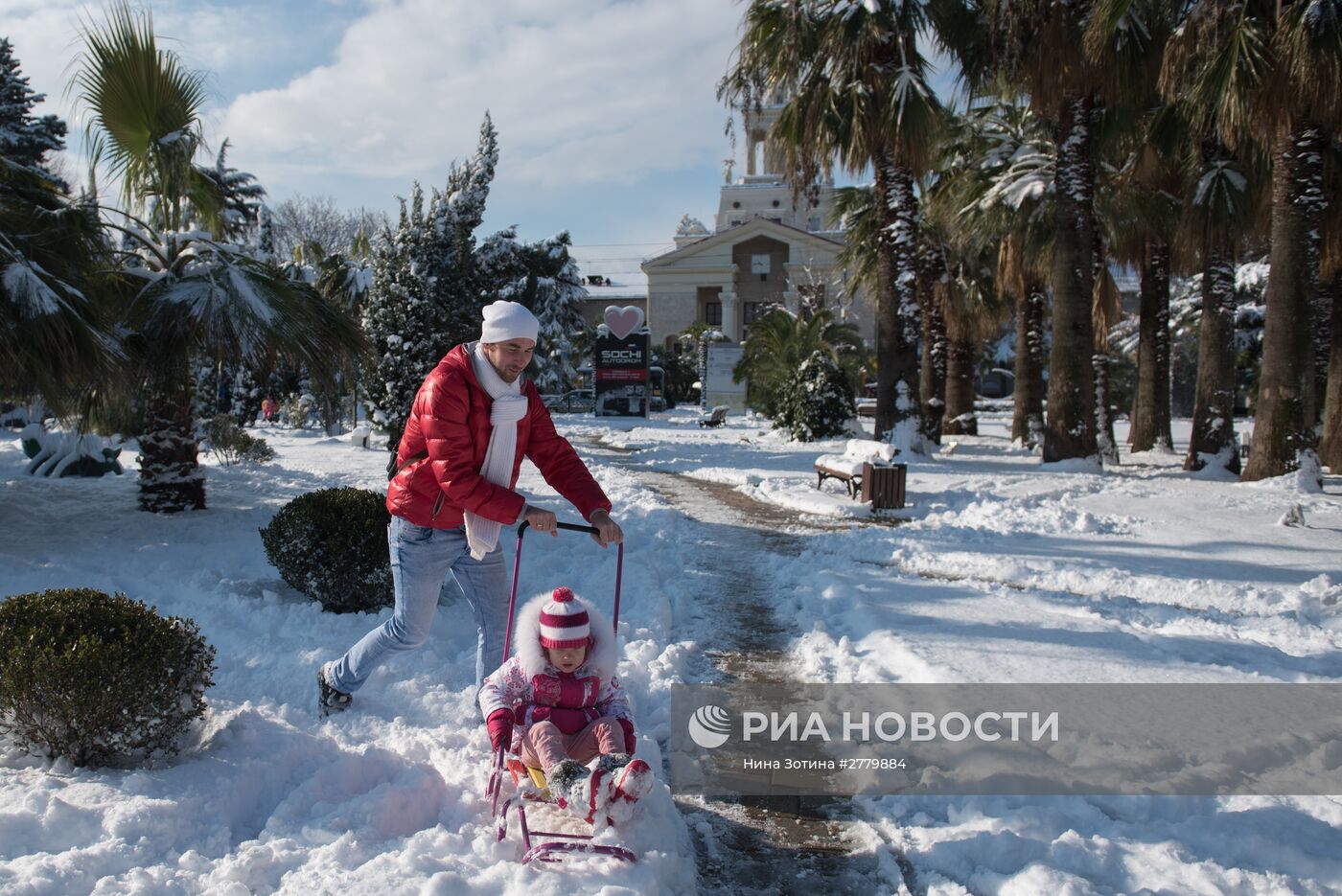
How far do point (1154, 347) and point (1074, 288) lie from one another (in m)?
4.79

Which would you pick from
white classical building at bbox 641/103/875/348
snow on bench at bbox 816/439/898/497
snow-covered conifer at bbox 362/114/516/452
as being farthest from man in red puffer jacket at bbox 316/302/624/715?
white classical building at bbox 641/103/875/348

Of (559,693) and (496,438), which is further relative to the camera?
(496,438)

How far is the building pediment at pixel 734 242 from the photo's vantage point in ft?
193

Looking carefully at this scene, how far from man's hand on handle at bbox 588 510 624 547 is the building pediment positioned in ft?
183

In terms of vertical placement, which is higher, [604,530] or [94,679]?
[604,530]

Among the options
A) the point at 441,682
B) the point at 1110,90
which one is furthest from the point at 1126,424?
the point at 441,682

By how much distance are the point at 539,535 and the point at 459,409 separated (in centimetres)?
546

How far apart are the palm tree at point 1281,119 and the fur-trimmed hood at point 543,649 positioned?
11.6 metres

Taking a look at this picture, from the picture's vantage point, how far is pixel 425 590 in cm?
402

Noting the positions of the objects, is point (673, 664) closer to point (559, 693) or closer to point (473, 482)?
point (559, 693)

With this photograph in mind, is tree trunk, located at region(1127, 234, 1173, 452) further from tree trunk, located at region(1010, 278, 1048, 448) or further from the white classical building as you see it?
the white classical building

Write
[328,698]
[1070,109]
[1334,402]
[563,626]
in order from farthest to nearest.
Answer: [1334,402], [1070,109], [328,698], [563,626]

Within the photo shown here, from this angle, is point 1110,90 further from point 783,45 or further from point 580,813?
point 580,813

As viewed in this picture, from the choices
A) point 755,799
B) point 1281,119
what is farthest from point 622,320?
point 755,799
